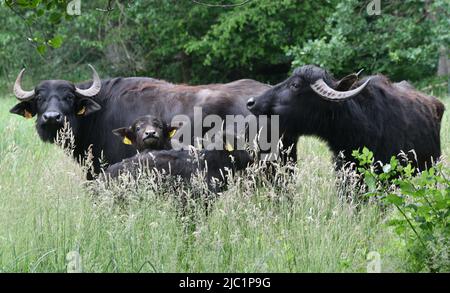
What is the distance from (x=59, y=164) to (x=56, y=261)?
2625 millimetres

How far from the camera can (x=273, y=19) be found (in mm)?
29875

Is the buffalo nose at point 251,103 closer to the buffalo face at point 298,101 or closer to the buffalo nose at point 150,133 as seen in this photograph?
the buffalo face at point 298,101

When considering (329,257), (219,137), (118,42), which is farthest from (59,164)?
(118,42)

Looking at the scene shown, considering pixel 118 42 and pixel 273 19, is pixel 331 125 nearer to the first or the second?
pixel 273 19

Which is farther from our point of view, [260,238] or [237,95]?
[237,95]

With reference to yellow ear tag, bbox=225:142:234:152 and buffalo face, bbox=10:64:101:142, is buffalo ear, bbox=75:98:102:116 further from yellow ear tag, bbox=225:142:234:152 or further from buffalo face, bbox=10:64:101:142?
yellow ear tag, bbox=225:142:234:152

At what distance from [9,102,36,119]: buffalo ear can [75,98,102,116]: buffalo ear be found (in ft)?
2.28

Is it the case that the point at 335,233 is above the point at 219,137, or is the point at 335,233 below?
below

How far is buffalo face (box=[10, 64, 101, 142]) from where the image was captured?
36.1 feet

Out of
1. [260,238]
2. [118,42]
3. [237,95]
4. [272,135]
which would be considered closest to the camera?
[260,238]

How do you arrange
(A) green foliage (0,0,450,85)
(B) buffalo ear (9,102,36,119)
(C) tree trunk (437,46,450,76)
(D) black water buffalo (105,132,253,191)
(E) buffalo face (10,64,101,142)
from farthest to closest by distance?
1. (C) tree trunk (437,46,450,76)
2. (A) green foliage (0,0,450,85)
3. (B) buffalo ear (9,102,36,119)
4. (E) buffalo face (10,64,101,142)
5. (D) black water buffalo (105,132,253,191)

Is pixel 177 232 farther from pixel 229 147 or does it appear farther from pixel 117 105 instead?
pixel 117 105

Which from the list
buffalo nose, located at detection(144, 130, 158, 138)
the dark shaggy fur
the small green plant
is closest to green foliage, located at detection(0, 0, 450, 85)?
the dark shaggy fur
